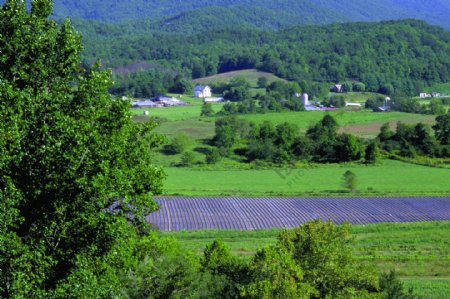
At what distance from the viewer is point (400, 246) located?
76.9 feet

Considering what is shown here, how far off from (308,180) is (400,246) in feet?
48.6

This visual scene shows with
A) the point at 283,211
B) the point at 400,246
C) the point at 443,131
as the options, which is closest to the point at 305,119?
the point at 443,131

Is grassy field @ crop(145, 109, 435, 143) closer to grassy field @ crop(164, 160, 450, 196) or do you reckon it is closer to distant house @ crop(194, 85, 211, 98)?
grassy field @ crop(164, 160, 450, 196)

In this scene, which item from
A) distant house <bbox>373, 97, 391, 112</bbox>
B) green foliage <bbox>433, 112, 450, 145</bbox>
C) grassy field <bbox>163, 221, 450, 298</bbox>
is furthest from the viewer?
distant house <bbox>373, 97, 391, 112</bbox>

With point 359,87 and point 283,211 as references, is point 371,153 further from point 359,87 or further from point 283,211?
point 359,87

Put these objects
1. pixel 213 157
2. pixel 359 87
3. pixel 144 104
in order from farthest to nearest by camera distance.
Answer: pixel 359 87, pixel 144 104, pixel 213 157

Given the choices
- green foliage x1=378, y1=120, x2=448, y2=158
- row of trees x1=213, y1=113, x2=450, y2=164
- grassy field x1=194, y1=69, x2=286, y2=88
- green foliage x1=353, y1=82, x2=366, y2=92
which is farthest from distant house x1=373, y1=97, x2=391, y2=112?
grassy field x1=194, y1=69, x2=286, y2=88

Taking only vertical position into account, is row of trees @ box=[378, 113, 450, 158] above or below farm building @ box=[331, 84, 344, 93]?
below

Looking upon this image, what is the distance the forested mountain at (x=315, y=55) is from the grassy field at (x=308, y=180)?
191 ft

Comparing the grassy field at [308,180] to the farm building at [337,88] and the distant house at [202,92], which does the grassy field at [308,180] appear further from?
the farm building at [337,88]

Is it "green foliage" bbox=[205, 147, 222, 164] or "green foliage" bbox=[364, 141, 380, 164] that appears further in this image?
"green foliage" bbox=[364, 141, 380, 164]

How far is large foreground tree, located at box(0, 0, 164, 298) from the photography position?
7.79 meters

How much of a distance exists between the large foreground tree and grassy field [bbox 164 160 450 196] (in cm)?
2459

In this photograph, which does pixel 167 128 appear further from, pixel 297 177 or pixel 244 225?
pixel 244 225
